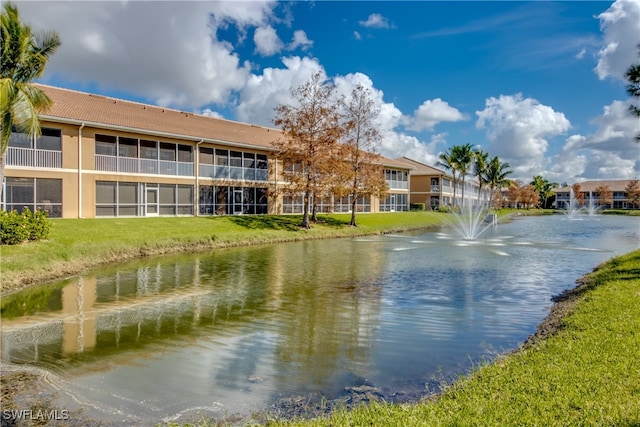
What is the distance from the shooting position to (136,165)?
29656 mm

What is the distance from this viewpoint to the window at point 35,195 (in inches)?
955

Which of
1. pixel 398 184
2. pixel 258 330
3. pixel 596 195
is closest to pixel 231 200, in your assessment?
pixel 258 330

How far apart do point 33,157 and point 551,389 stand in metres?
27.6

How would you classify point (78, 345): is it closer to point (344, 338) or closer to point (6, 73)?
point (344, 338)

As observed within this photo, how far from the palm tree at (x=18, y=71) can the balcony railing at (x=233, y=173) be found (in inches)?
655

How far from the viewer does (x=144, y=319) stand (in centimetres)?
1031

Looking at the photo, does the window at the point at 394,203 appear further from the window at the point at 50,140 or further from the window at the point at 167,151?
the window at the point at 50,140

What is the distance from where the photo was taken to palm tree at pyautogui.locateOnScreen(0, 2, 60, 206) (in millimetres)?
15945

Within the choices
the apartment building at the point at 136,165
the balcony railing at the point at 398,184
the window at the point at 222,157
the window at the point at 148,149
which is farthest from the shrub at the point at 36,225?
the balcony railing at the point at 398,184

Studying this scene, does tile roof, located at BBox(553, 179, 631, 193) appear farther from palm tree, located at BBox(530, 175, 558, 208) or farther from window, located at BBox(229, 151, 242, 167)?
window, located at BBox(229, 151, 242, 167)

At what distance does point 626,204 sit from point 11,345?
139716mm

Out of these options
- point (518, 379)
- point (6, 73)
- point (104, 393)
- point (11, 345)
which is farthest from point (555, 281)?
point (6, 73)

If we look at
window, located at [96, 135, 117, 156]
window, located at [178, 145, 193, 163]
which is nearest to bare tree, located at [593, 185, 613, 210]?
window, located at [178, 145, 193, 163]

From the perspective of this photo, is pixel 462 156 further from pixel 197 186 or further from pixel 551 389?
pixel 551 389
